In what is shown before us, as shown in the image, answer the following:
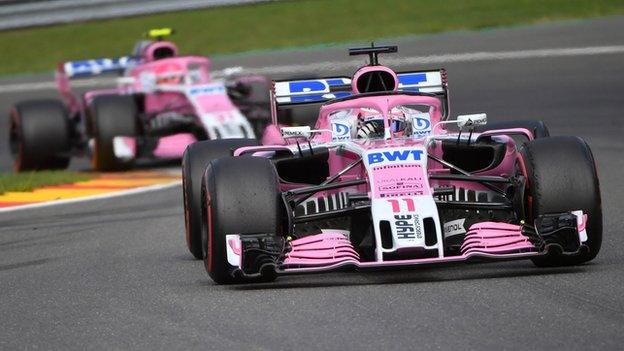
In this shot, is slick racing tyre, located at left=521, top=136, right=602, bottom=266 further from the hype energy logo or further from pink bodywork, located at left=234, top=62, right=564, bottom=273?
the hype energy logo

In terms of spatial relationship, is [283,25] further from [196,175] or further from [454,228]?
[454,228]

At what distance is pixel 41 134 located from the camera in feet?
64.8

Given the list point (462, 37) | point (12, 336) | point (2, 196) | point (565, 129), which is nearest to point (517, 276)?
point (12, 336)

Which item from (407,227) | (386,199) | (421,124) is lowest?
(407,227)

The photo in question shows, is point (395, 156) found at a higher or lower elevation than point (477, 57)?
higher

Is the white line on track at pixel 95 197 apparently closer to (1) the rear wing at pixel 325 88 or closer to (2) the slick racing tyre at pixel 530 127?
(1) the rear wing at pixel 325 88

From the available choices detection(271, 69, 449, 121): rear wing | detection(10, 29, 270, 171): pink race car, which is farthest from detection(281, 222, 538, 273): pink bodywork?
detection(10, 29, 270, 171): pink race car

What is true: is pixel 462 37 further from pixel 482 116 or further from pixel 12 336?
pixel 12 336

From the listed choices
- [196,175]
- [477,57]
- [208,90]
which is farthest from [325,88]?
[477,57]

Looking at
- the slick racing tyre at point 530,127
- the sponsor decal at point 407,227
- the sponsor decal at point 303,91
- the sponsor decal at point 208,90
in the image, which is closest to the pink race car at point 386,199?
the sponsor decal at point 407,227

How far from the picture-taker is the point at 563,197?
Result: 909 cm

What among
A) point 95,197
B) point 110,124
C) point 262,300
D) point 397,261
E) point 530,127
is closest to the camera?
point 262,300

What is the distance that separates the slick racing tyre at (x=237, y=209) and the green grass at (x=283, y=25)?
17.1m

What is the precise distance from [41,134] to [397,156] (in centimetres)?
1113
